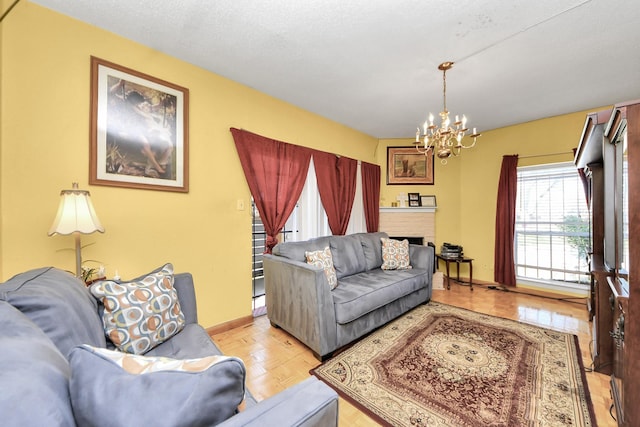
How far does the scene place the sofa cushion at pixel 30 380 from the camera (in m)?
0.46

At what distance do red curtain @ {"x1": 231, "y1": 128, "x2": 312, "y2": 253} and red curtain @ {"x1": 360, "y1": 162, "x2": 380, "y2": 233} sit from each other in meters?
1.31

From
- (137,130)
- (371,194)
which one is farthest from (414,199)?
(137,130)

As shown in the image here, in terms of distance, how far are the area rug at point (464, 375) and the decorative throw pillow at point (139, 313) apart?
1.15 metres

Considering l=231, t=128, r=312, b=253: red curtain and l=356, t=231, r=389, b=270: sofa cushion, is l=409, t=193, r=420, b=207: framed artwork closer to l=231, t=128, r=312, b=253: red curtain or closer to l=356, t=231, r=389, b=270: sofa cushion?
l=356, t=231, r=389, b=270: sofa cushion

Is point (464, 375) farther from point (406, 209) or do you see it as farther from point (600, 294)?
point (406, 209)

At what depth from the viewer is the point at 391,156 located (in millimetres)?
4656

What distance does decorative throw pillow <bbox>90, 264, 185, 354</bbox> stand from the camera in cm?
127

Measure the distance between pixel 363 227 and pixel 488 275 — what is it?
2.22 m

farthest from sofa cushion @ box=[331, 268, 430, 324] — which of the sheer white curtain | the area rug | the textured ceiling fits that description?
the textured ceiling

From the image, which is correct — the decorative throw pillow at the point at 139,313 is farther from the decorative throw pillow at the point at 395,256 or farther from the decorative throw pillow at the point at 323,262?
the decorative throw pillow at the point at 395,256

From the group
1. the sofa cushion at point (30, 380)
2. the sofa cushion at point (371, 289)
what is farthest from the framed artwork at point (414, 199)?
the sofa cushion at point (30, 380)

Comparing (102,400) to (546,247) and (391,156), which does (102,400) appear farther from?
(546,247)

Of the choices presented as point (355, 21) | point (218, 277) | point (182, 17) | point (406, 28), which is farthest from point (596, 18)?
point (218, 277)

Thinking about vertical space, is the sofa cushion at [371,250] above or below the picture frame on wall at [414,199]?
below
